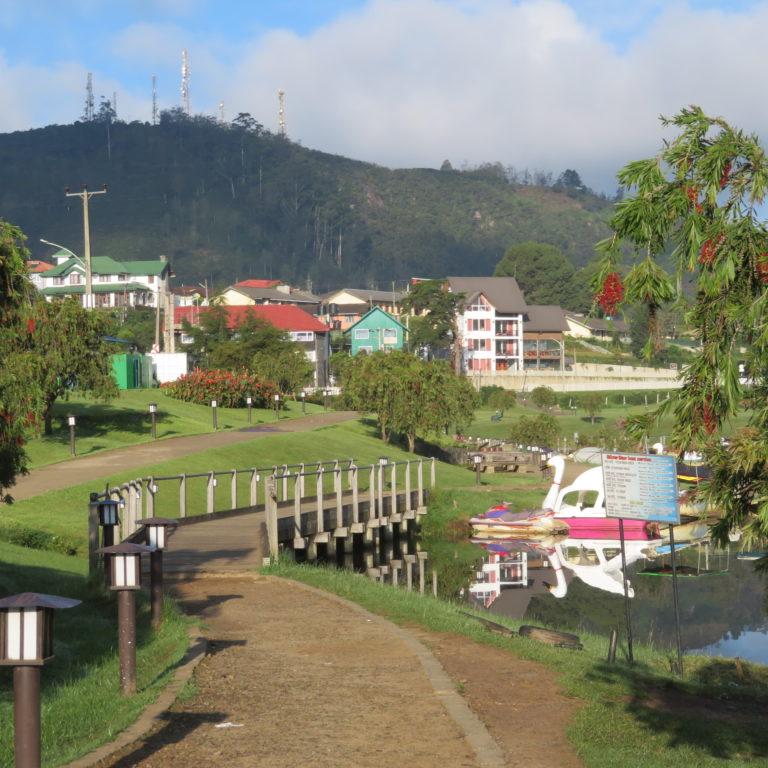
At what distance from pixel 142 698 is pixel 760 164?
7.41 metres

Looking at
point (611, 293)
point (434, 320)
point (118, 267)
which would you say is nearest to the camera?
point (611, 293)

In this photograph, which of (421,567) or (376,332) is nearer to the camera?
(421,567)

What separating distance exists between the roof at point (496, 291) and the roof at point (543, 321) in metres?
3.82

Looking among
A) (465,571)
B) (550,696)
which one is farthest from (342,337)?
(550,696)

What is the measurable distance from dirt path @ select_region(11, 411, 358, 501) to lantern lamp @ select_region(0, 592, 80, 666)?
1969 centimetres


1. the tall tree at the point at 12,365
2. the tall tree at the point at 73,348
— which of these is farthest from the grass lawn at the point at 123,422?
the tall tree at the point at 12,365

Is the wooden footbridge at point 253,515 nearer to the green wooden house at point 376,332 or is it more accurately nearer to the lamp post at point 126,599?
the lamp post at point 126,599

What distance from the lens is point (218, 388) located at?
205 feet

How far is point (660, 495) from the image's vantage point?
48.4ft

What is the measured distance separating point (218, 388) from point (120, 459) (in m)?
22.3

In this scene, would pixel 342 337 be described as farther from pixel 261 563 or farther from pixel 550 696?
pixel 550 696

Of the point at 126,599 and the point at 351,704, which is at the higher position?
the point at 126,599

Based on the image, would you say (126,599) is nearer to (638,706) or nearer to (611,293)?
(638,706)

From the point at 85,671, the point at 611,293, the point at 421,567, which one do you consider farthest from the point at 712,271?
the point at 421,567
